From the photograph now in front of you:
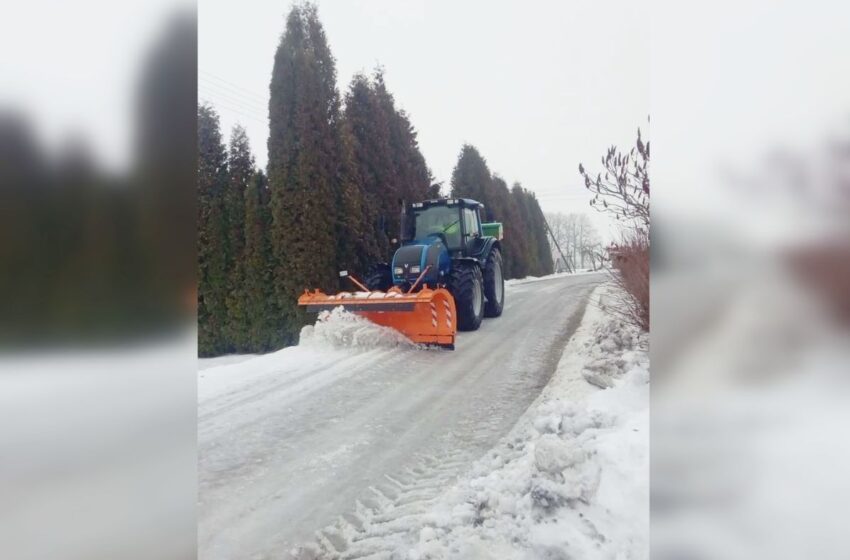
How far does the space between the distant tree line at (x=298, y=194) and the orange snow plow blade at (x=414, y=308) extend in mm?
51

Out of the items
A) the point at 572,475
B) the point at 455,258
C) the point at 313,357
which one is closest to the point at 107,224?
the point at 313,357

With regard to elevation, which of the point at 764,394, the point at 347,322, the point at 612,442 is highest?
the point at 347,322

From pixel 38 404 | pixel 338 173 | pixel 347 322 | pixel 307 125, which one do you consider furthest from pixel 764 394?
pixel 38 404

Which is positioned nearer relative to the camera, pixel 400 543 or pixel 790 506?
pixel 790 506

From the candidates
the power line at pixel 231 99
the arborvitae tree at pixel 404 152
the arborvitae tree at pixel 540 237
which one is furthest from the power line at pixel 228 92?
the arborvitae tree at pixel 540 237

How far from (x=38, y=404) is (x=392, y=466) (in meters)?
1.07

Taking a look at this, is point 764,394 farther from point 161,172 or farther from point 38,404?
point 38,404

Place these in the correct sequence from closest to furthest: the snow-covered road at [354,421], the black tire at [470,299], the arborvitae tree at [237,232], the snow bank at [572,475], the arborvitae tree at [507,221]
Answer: the snow bank at [572,475], the snow-covered road at [354,421], the arborvitae tree at [507,221], the black tire at [470,299], the arborvitae tree at [237,232]

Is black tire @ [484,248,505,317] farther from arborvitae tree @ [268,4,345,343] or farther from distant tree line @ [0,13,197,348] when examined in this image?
distant tree line @ [0,13,197,348]

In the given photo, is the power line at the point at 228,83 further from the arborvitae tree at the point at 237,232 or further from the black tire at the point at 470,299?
the black tire at the point at 470,299

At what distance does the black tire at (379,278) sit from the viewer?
1.89m

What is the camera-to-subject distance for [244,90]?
1904mm

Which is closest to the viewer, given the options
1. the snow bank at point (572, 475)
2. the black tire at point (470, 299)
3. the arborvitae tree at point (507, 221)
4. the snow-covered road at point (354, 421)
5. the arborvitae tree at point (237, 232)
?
the snow bank at point (572, 475)

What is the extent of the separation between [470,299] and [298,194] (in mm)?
681
